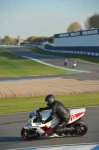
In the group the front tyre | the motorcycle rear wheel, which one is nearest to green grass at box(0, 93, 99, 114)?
the front tyre

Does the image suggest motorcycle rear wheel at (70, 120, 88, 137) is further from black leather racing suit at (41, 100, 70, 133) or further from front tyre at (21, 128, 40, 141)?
front tyre at (21, 128, 40, 141)

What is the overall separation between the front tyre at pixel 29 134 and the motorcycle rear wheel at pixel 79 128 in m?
1.26

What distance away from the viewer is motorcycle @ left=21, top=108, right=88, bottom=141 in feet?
37.1

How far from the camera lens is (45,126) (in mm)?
11336

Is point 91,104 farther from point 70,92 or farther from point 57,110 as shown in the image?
point 57,110

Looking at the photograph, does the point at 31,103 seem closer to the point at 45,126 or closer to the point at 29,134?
the point at 29,134

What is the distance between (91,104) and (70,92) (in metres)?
5.71

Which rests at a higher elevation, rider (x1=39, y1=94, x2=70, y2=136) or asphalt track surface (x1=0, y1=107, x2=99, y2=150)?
rider (x1=39, y1=94, x2=70, y2=136)

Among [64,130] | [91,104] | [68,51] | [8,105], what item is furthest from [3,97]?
[68,51]

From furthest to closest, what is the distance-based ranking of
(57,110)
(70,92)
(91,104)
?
(70,92) < (91,104) < (57,110)

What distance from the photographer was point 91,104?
1977 centimetres

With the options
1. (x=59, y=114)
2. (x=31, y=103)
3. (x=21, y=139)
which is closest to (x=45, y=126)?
(x=59, y=114)

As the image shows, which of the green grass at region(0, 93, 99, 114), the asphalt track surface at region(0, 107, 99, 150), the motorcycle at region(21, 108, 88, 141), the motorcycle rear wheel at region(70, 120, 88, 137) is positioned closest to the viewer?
the asphalt track surface at region(0, 107, 99, 150)

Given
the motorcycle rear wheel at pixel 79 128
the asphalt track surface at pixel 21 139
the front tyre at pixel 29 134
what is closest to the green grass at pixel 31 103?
the asphalt track surface at pixel 21 139
